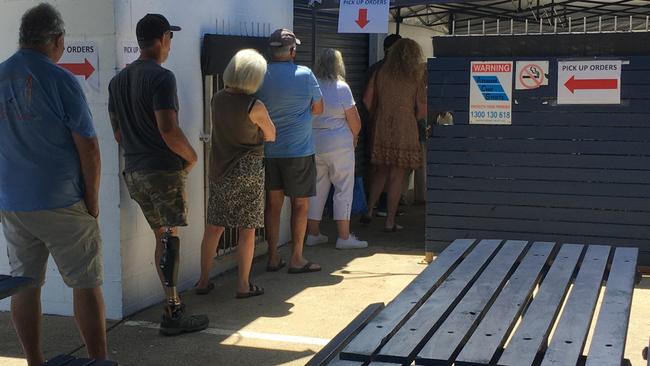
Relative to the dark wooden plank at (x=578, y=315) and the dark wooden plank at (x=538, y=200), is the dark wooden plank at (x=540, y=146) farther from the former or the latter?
the dark wooden plank at (x=578, y=315)

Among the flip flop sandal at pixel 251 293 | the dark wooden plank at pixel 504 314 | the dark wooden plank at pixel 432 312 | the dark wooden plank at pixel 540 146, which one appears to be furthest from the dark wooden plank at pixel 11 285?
the dark wooden plank at pixel 540 146

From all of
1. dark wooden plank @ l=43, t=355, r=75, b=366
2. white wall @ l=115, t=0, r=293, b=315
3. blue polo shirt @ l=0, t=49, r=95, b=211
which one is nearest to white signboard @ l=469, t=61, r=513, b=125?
white wall @ l=115, t=0, r=293, b=315

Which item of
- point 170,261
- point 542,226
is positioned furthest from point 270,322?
point 542,226

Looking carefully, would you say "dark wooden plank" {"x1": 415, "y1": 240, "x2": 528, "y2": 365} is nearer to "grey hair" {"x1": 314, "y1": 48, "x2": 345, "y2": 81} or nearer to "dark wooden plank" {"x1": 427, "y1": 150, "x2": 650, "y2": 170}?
"dark wooden plank" {"x1": 427, "y1": 150, "x2": 650, "y2": 170}

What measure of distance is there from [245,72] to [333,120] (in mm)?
1700

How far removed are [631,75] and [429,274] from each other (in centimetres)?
300

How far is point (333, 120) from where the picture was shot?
7.21 meters

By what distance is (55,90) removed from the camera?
13.1 feet

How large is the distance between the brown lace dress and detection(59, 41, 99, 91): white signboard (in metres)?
3.32

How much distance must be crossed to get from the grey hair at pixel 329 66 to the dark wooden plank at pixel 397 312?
3150 mm

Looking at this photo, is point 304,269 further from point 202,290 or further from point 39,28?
point 39,28

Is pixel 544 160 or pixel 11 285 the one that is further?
pixel 544 160

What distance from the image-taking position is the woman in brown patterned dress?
7.91 metres

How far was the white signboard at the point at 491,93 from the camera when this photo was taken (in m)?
6.24
